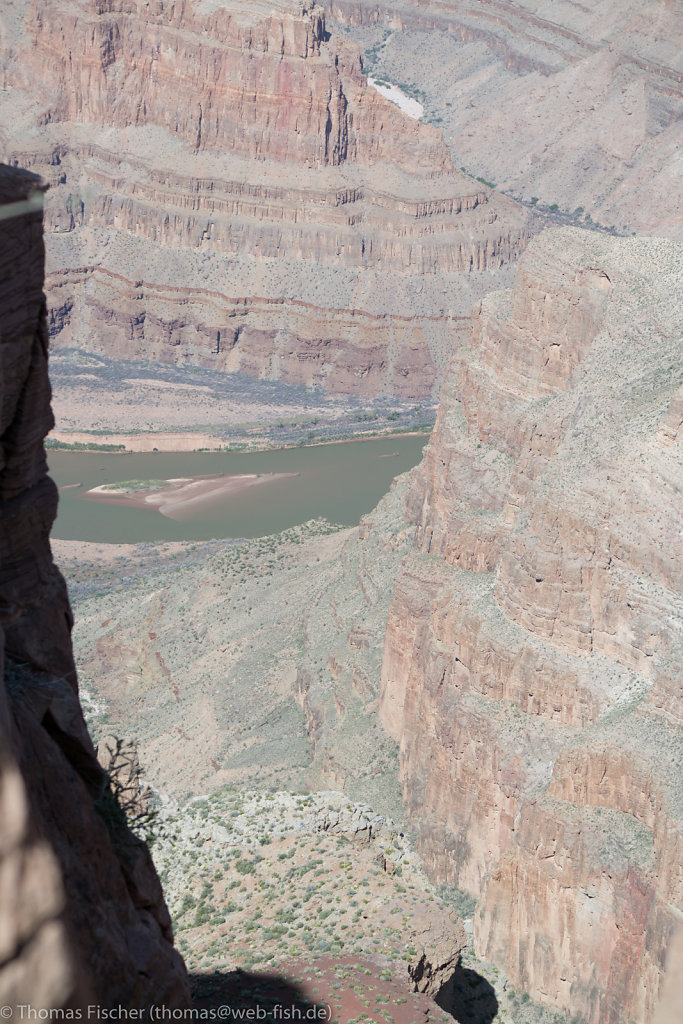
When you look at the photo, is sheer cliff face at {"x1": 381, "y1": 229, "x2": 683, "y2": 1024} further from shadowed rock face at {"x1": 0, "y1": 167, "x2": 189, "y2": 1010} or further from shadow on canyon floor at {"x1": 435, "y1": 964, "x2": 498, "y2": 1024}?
shadowed rock face at {"x1": 0, "y1": 167, "x2": 189, "y2": 1010}

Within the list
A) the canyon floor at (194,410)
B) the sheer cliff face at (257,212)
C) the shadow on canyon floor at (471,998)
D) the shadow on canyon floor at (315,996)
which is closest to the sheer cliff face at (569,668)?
the shadow on canyon floor at (471,998)

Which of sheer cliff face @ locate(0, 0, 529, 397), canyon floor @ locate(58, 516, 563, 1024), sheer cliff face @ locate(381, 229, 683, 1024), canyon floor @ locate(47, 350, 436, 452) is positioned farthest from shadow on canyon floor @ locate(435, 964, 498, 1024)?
sheer cliff face @ locate(0, 0, 529, 397)

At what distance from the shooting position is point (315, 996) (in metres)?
33.7

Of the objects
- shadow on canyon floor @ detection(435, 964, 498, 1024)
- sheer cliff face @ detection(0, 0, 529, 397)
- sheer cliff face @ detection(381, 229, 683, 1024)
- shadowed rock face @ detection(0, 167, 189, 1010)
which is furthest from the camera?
sheer cliff face @ detection(0, 0, 529, 397)

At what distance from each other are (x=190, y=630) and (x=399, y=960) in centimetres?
3837

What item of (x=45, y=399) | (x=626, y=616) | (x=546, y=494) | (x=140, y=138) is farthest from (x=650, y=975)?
(x=140, y=138)

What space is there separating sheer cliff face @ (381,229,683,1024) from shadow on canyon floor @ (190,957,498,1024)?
21.7 ft

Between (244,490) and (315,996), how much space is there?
7353 cm

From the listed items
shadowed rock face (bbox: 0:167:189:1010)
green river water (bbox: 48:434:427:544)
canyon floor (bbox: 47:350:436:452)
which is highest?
shadowed rock face (bbox: 0:167:189:1010)

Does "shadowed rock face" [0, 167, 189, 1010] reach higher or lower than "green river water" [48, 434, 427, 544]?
higher

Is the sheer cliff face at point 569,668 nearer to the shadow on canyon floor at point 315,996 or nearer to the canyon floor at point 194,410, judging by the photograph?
the shadow on canyon floor at point 315,996

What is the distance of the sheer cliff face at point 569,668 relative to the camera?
42.6 metres

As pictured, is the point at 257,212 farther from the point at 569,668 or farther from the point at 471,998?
the point at 471,998

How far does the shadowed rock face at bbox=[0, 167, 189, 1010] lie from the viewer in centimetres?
1268
